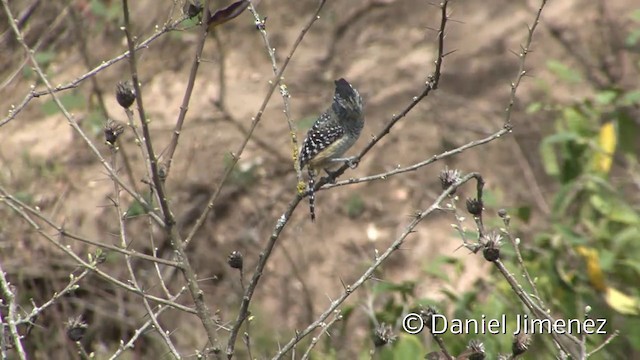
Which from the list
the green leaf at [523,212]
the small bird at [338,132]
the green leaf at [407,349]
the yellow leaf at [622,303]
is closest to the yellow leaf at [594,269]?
the yellow leaf at [622,303]

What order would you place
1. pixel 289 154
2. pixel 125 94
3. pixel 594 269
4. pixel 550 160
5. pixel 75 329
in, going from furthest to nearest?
pixel 289 154 → pixel 550 160 → pixel 594 269 → pixel 75 329 → pixel 125 94

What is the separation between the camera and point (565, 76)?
23.4 ft

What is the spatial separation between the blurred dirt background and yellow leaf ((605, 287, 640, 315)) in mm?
1486

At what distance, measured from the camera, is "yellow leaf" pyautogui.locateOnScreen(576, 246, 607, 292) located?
640 cm

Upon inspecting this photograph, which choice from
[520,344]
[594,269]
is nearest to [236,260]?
[520,344]

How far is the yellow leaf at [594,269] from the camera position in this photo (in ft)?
21.0

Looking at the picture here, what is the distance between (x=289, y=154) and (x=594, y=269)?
3.20 meters

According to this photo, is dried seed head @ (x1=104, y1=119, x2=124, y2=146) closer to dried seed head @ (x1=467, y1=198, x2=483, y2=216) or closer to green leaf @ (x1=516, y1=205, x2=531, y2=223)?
dried seed head @ (x1=467, y1=198, x2=483, y2=216)

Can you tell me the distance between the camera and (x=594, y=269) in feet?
21.1

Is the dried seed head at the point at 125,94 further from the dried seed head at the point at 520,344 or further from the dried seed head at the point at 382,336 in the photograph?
the dried seed head at the point at 520,344

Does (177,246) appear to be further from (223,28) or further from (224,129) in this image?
(223,28)

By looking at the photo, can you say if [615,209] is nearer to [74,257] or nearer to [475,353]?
[475,353]

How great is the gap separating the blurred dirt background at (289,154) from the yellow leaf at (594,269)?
1.22 meters

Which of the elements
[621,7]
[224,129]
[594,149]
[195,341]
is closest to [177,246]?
[594,149]
